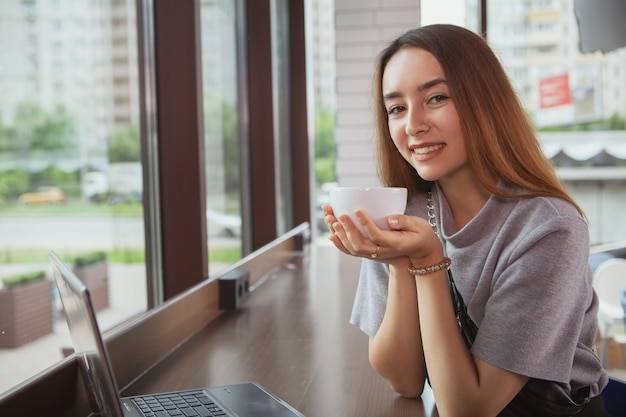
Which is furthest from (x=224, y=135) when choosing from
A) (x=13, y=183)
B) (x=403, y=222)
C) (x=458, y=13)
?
(x=403, y=222)

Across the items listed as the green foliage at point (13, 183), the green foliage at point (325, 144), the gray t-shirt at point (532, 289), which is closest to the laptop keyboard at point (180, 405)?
the gray t-shirt at point (532, 289)

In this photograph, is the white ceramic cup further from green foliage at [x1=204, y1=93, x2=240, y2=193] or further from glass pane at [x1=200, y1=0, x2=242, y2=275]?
green foliage at [x1=204, y1=93, x2=240, y2=193]

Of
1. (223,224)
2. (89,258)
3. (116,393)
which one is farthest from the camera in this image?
(223,224)

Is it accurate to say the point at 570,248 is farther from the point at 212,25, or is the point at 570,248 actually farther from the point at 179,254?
the point at 212,25

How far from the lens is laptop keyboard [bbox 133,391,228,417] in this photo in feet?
3.58

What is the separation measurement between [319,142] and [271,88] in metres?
1.10

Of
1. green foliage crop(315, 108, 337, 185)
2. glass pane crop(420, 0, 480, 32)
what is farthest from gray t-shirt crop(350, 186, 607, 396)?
green foliage crop(315, 108, 337, 185)

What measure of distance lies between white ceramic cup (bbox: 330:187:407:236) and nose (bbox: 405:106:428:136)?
0.63 feet

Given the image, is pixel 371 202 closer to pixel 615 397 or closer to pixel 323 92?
pixel 615 397

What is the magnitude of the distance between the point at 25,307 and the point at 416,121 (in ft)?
3.82

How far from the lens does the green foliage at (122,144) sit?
2268 mm

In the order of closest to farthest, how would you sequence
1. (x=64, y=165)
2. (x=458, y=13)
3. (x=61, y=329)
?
(x=61, y=329) < (x=64, y=165) < (x=458, y=13)

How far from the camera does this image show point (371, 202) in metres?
1.01

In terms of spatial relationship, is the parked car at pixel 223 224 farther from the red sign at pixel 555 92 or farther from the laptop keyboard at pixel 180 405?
the red sign at pixel 555 92
